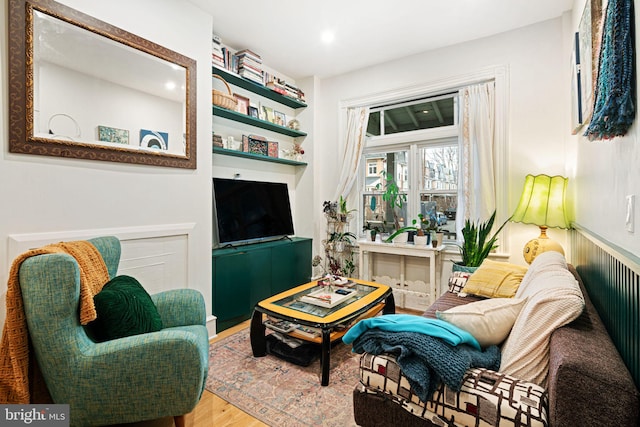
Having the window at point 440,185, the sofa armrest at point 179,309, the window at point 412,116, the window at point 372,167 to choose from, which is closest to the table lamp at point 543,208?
the window at point 440,185

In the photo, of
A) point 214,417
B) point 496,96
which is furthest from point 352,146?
point 214,417

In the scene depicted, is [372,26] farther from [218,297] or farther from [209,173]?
[218,297]

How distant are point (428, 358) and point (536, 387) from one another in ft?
1.10

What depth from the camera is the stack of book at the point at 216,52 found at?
9.92 ft

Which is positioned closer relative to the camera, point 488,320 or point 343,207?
point 488,320

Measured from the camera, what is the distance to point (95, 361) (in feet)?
4.42

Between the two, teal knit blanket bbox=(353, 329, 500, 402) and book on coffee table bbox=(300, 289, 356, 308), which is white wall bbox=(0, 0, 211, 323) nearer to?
book on coffee table bbox=(300, 289, 356, 308)

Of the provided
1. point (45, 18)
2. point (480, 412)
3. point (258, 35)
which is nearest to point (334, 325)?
point (480, 412)

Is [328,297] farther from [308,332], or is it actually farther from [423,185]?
[423,185]

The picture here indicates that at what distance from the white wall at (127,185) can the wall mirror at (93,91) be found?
55 mm

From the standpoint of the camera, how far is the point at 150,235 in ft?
7.72

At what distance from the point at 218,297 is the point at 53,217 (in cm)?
141

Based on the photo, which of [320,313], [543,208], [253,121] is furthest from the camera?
[253,121]

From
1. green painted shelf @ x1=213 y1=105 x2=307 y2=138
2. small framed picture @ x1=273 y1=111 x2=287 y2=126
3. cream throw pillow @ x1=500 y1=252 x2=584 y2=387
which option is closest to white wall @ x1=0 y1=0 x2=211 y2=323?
green painted shelf @ x1=213 y1=105 x2=307 y2=138
